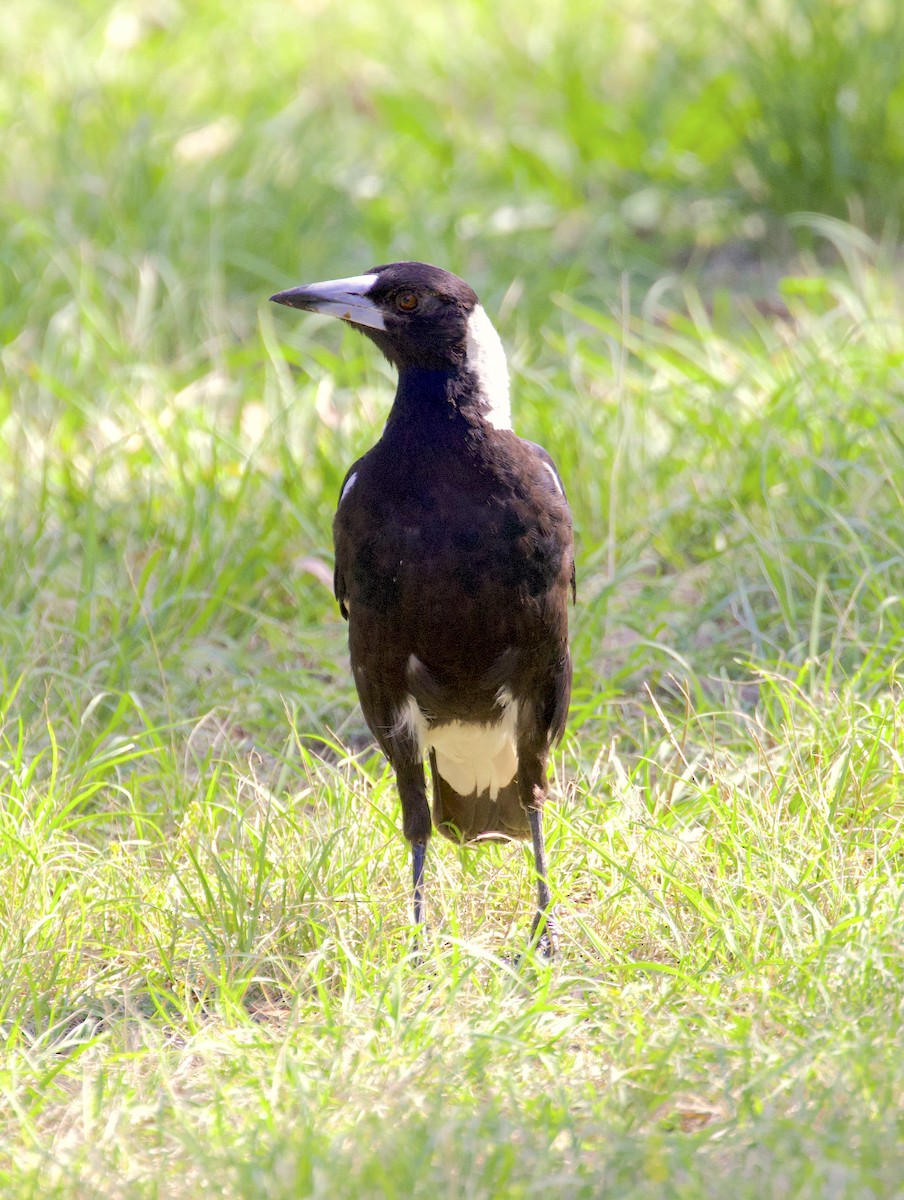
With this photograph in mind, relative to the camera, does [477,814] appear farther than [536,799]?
Yes

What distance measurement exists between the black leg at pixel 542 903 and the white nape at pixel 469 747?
13 centimetres

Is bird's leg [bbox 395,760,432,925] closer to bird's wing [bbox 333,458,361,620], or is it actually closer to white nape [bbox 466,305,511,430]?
bird's wing [bbox 333,458,361,620]

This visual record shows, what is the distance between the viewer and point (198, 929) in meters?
2.91

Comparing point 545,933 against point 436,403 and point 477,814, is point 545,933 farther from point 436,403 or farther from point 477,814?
point 436,403

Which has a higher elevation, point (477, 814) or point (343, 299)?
point (343, 299)

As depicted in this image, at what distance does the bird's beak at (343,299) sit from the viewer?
3.11 m

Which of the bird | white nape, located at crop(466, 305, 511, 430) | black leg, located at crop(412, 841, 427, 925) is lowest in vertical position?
black leg, located at crop(412, 841, 427, 925)

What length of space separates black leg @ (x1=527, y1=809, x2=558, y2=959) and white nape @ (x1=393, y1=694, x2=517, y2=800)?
131mm

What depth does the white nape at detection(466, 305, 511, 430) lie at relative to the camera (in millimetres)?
3043

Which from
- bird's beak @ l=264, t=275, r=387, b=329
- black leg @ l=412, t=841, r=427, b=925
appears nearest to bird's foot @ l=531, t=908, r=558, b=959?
black leg @ l=412, t=841, r=427, b=925

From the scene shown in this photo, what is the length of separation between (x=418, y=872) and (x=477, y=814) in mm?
316

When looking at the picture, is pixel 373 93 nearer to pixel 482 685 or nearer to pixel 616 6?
pixel 616 6

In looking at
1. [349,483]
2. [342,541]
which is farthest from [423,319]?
[342,541]

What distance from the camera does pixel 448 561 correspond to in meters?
2.86
